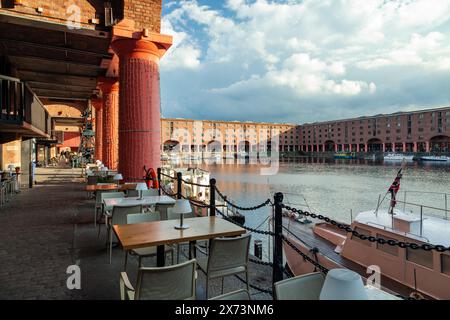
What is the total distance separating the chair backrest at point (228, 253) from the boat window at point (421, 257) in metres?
5.02

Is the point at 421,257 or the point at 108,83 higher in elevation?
the point at 108,83

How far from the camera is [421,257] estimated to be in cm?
615

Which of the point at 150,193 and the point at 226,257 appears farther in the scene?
the point at 150,193

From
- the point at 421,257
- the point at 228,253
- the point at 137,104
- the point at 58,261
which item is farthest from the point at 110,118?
the point at 421,257

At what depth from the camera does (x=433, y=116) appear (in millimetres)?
77938

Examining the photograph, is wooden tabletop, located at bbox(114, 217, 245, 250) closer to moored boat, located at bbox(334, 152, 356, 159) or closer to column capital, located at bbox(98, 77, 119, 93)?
column capital, located at bbox(98, 77, 119, 93)

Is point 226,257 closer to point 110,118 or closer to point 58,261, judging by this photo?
point 58,261

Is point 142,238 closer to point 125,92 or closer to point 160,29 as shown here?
point 125,92

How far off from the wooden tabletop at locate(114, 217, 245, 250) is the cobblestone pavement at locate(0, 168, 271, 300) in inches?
26.6

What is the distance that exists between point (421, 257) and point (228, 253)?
211 inches

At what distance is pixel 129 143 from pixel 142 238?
215 inches

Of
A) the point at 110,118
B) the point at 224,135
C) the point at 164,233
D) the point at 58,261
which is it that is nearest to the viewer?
the point at 164,233

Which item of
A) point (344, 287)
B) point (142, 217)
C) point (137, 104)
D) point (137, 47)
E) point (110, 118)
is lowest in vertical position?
point (142, 217)
